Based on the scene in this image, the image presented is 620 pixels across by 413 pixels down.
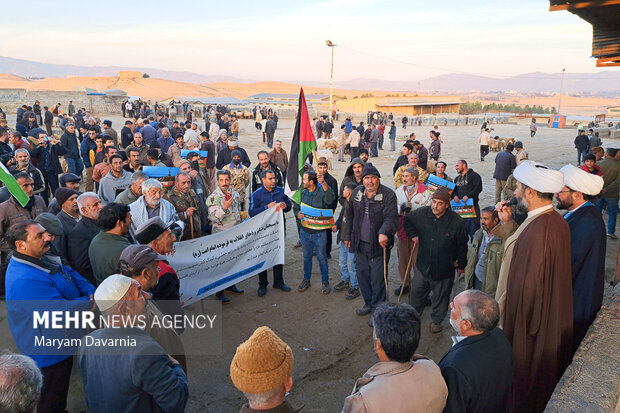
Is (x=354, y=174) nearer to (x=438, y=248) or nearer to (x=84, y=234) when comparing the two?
(x=438, y=248)

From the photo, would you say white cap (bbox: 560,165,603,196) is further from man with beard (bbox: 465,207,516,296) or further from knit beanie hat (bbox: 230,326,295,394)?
knit beanie hat (bbox: 230,326,295,394)

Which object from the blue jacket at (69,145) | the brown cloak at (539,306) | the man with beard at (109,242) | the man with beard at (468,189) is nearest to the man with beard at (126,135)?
the blue jacket at (69,145)

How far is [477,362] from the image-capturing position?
2.46 m

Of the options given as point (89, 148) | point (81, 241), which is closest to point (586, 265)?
point (81, 241)

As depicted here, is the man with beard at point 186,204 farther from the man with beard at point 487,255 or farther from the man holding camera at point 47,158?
the man holding camera at point 47,158

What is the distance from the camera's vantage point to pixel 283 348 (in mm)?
2031

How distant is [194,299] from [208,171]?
636cm

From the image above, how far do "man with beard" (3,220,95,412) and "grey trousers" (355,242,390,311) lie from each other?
10.9ft

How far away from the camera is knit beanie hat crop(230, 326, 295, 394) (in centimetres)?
191

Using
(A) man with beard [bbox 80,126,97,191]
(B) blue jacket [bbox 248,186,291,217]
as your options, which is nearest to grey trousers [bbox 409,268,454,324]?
(B) blue jacket [bbox 248,186,291,217]

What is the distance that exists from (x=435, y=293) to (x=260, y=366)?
388 centimetres

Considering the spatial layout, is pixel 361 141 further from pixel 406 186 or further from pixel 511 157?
pixel 406 186

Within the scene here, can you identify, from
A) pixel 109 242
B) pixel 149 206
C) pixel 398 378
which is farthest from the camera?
pixel 149 206

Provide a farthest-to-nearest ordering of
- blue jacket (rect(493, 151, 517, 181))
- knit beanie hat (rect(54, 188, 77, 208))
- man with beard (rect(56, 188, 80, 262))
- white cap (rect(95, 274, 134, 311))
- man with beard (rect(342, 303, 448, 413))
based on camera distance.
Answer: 1. blue jacket (rect(493, 151, 517, 181))
2. knit beanie hat (rect(54, 188, 77, 208))
3. man with beard (rect(56, 188, 80, 262))
4. white cap (rect(95, 274, 134, 311))
5. man with beard (rect(342, 303, 448, 413))
